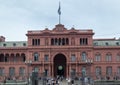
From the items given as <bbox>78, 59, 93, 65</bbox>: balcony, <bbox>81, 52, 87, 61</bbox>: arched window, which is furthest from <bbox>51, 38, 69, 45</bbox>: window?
<bbox>78, 59, 93, 65</bbox>: balcony

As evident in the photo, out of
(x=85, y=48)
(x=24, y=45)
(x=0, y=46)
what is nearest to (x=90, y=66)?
(x=85, y=48)

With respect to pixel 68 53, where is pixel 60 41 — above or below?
above

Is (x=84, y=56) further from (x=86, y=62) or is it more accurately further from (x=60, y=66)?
(x=60, y=66)

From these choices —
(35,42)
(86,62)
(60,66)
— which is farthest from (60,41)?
(86,62)

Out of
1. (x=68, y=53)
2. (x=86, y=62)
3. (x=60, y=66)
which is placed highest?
(x=68, y=53)

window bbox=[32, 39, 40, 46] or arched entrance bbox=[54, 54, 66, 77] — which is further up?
window bbox=[32, 39, 40, 46]

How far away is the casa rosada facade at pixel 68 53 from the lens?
304 feet

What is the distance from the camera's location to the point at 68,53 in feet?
306

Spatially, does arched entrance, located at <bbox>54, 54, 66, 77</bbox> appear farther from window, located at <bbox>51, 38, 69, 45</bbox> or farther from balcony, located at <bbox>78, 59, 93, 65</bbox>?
balcony, located at <bbox>78, 59, 93, 65</bbox>

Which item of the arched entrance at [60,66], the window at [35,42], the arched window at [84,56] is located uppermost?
the window at [35,42]

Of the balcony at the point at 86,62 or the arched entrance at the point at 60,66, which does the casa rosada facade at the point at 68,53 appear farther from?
the arched entrance at the point at 60,66

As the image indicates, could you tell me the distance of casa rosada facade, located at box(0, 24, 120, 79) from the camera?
92.6m

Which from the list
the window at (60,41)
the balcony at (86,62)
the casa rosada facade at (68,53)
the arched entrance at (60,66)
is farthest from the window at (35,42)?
the balcony at (86,62)

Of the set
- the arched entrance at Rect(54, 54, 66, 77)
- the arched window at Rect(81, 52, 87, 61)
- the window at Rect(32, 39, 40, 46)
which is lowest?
the arched entrance at Rect(54, 54, 66, 77)
